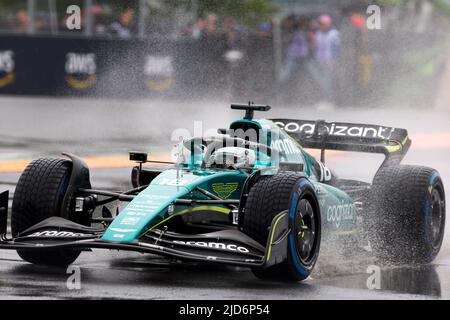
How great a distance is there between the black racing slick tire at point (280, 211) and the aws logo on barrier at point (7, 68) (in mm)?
17631

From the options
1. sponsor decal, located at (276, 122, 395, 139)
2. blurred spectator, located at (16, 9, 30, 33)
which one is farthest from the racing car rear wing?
blurred spectator, located at (16, 9, 30, 33)

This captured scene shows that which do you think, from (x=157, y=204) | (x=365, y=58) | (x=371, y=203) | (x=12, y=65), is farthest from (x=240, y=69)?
(x=157, y=204)

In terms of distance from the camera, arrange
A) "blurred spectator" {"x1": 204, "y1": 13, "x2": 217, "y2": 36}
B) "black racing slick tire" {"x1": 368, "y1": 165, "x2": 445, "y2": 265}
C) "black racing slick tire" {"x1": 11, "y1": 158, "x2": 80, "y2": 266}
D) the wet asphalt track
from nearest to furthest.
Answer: the wet asphalt track < "black racing slick tire" {"x1": 11, "y1": 158, "x2": 80, "y2": 266} < "black racing slick tire" {"x1": 368, "y1": 165, "x2": 445, "y2": 265} < "blurred spectator" {"x1": 204, "y1": 13, "x2": 217, "y2": 36}

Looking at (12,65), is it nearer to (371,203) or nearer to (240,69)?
(240,69)

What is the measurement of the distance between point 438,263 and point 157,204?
2913 millimetres

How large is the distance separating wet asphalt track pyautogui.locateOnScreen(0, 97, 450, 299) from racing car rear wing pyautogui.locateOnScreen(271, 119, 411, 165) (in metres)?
1.09

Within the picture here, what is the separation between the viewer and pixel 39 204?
9102mm

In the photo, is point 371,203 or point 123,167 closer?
point 371,203

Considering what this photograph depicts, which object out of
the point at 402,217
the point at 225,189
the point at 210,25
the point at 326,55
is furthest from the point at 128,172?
the point at 326,55

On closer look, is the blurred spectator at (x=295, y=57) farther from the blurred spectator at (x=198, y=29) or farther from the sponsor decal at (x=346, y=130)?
the sponsor decal at (x=346, y=130)

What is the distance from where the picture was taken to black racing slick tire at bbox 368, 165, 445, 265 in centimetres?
1009

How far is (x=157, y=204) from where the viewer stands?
866 centimetres

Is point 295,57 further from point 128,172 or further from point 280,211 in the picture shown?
point 280,211

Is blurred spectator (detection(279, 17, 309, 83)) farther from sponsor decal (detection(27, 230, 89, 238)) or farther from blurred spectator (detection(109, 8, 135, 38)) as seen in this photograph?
sponsor decal (detection(27, 230, 89, 238))
